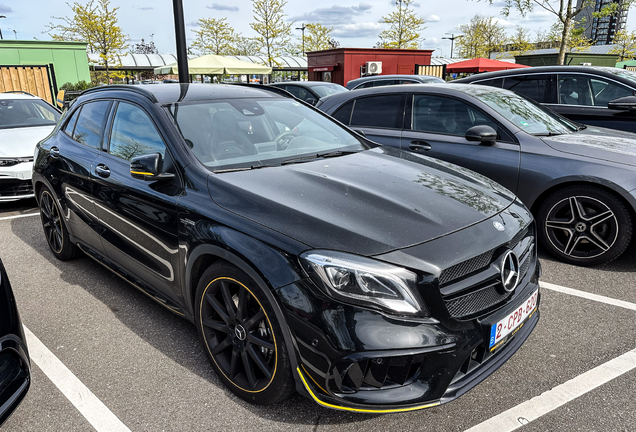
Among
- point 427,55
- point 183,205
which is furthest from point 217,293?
point 427,55

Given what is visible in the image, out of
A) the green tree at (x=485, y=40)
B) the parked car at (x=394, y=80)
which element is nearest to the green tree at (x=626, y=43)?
→ the green tree at (x=485, y=40)

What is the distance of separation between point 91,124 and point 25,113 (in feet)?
17.3

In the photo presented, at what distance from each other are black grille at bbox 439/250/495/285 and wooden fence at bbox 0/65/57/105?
51.5ft

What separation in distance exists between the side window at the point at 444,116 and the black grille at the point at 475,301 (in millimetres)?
2780

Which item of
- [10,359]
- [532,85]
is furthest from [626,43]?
[10,359]

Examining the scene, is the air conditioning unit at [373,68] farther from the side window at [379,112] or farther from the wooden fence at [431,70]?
the side window at [379,112]

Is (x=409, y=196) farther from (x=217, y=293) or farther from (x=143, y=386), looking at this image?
(x=143, y=386)

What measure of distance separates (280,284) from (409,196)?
2.95 ft

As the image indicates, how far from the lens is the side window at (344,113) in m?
5.65

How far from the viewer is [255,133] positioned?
3.19 meters

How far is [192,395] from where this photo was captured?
2506 millimetres

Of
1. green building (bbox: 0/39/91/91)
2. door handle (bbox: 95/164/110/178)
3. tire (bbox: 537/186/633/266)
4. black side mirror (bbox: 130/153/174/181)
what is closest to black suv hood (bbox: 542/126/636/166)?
tire (bbox: 537/186/633/266)

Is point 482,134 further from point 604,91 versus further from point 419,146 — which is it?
point 604,91

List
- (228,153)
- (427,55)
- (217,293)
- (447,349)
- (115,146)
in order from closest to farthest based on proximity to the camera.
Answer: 1. (447,349)
2. (217,293)
3. (228,153)
4. (115,146)
5. (427,55)
